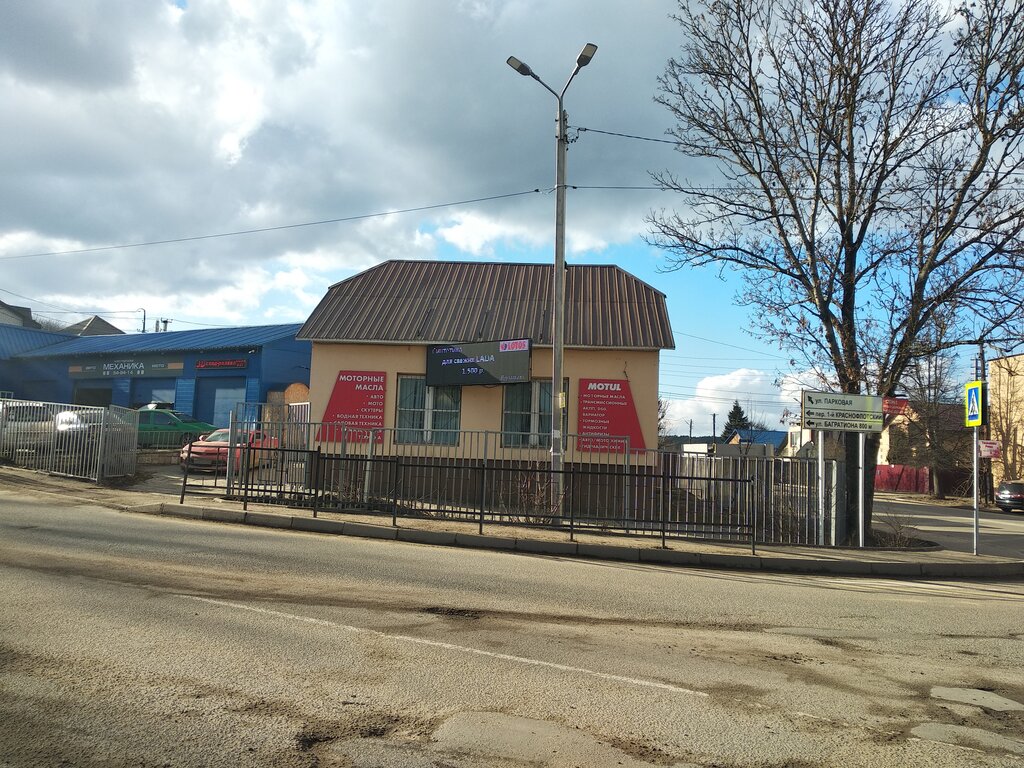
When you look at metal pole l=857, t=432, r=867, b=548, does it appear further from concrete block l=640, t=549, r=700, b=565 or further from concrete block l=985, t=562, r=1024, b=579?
concrete block l=640, t=549, r=700, b=565

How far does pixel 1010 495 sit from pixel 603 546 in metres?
30.5

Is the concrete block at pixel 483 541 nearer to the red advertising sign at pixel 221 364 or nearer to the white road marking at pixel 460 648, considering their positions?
the white road marking at pixel 460 648

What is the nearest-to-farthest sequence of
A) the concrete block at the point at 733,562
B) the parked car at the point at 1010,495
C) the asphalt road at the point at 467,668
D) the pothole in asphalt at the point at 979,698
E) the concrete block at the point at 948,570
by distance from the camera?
the asphalt road at the point at 467,668, the pothole in asphalt at the point at 979,698, the concrete block at the point at 733,562, the concrete block at the point at 948,570, the parked car at the point at 1010,495

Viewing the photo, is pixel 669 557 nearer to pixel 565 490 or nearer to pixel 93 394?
pixel 565 490

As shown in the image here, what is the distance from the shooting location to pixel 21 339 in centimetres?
4766

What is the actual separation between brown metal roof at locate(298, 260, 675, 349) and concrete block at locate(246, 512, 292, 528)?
672 centimetres

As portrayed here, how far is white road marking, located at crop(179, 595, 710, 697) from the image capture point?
5.11 meters

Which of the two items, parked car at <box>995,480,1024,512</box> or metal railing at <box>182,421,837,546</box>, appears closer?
metal railing at <box>182,421,837,546</box>

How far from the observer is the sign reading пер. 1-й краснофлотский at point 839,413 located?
13664 millimetres

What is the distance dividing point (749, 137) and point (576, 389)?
289 inches

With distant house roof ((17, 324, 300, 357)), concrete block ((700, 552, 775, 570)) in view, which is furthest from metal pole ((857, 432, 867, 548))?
distant house roof ((17, 324, 300, 357))

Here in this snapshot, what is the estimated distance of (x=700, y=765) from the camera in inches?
149

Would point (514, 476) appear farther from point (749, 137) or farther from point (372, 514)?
point (749, 137)

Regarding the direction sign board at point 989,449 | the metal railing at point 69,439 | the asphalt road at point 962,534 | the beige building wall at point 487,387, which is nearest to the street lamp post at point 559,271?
the beige building wall at point 487,387
